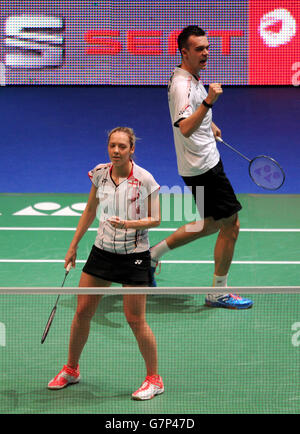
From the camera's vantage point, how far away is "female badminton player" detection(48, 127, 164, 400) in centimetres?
430

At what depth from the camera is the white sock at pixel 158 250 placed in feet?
20.0

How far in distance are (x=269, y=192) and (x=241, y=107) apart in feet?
14.0

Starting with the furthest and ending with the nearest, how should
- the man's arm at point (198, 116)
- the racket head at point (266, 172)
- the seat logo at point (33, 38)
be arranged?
the seat logo at point (33, 38) < the racket head at point (266, 172) < the man's arm at point (198, 116)

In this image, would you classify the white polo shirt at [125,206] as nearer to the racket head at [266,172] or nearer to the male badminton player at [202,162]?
the male badminton player at [202,162]

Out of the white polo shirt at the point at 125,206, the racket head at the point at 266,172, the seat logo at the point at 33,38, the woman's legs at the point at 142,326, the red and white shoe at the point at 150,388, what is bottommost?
the red and white shoe at the point at 150,388

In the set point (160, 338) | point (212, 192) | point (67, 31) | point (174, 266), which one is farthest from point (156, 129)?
point (160, 338)

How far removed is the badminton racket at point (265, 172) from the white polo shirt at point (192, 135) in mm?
730

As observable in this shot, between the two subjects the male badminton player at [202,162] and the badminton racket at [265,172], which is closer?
the male badminton player at [202,162]

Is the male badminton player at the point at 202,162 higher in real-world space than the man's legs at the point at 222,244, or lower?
higher

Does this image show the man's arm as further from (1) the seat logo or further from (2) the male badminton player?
(1) the seat logo

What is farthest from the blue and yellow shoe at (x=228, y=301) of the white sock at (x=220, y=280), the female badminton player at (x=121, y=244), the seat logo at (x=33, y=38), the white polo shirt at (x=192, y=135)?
the seat logo at (x=33, y=38)

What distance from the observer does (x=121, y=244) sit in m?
4.39

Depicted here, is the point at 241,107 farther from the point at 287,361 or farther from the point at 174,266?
the point at 287,361

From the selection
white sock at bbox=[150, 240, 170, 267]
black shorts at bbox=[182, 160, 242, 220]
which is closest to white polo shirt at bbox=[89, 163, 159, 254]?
black shorts at bbox=[182, 160, 242, 220]
